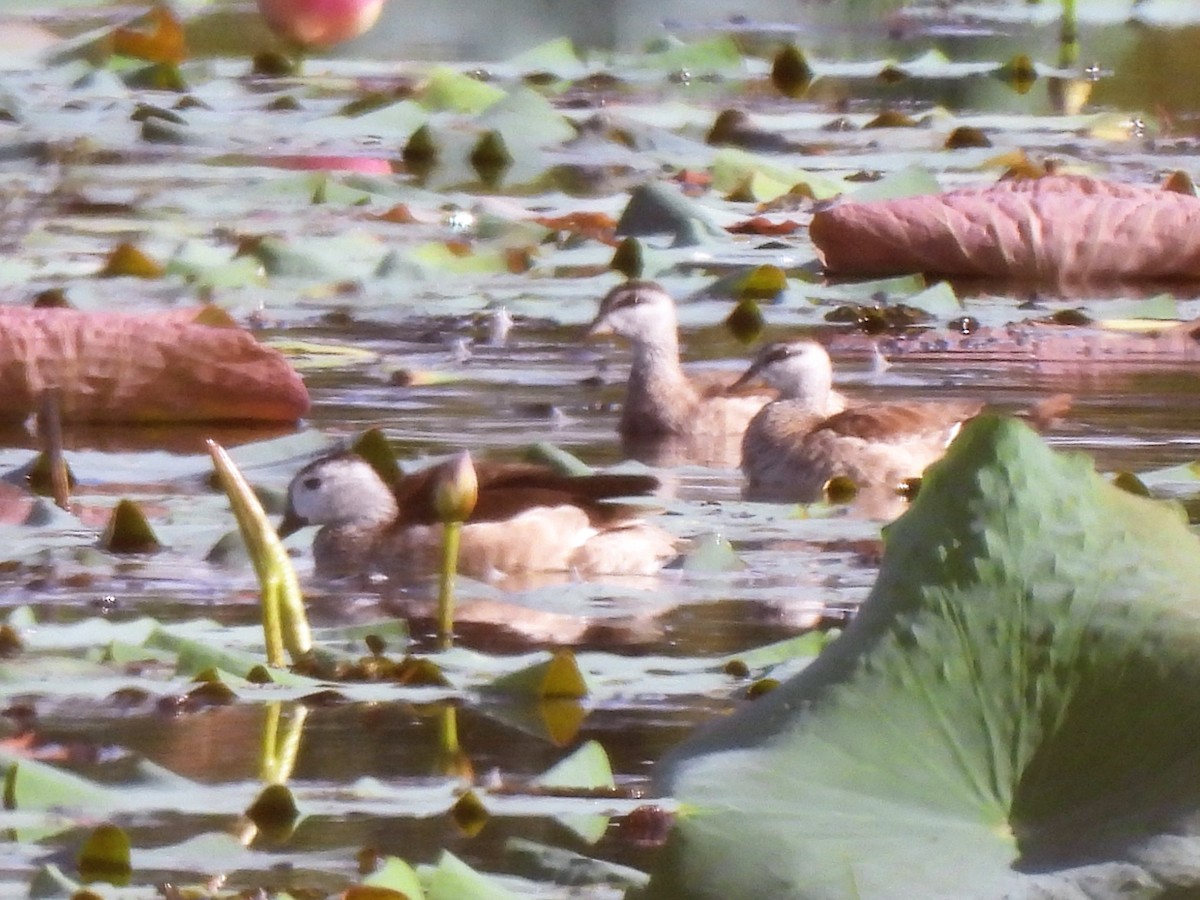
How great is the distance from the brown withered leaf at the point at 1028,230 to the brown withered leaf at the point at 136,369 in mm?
2188

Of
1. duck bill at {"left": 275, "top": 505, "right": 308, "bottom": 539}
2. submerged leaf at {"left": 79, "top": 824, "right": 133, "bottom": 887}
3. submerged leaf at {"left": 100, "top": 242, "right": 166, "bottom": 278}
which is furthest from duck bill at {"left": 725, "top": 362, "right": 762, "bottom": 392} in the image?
submerged leaf at {"left": 79, "top": 824, "right": 133, "bottom": 887}

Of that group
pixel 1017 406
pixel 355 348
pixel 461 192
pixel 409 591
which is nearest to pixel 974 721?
pixel 409 591

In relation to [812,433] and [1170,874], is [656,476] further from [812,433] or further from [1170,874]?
[1170,874]

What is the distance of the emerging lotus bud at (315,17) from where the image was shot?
12.6 meters

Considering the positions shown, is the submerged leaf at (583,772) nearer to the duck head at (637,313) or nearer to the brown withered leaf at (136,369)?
the brown withered leaf at (136,369)

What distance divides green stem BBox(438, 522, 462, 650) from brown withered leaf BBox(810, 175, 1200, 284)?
3740 mm

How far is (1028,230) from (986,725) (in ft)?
16.8

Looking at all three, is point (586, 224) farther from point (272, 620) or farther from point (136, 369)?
point (272, 620)

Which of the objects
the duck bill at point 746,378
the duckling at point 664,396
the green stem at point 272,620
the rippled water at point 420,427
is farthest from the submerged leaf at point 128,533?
the duck bill at point 746,378

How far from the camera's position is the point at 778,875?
2.25 m

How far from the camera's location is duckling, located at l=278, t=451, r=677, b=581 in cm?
454

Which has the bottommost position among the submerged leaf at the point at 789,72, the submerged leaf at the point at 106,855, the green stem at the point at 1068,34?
the submerged leaf at the point at 106,855

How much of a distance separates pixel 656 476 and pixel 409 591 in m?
1.06

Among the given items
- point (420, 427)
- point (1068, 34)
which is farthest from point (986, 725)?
point (1068, 34)
